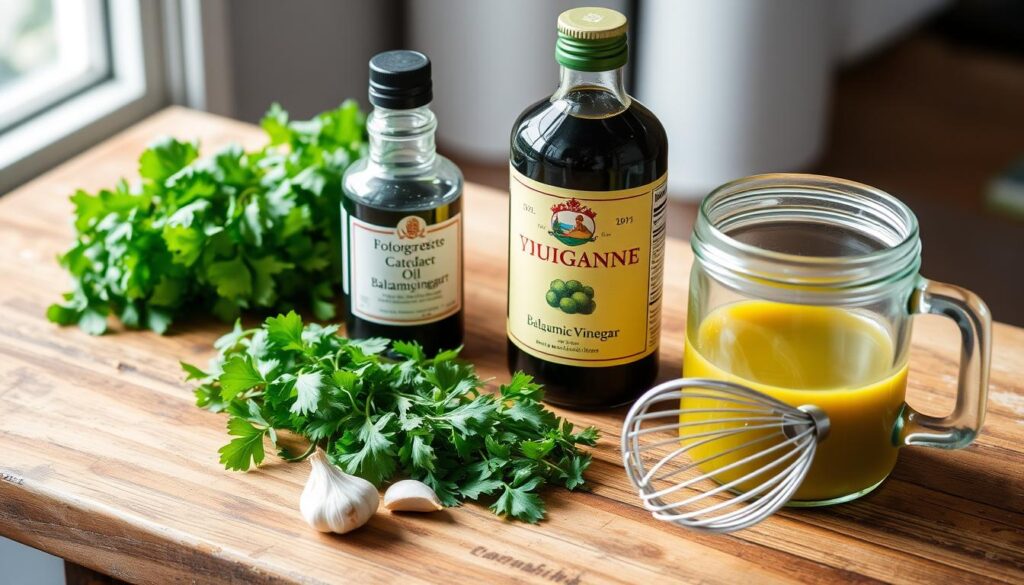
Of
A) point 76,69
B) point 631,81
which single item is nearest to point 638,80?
point 631,81

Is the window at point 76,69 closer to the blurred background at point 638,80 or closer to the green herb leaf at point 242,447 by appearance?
the blurred background at point 638,80

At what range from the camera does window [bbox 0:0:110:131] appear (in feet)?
5.33

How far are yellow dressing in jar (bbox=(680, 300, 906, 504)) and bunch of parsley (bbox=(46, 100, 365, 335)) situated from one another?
42cm

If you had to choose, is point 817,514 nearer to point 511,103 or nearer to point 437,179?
point 437,179

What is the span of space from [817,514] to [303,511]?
1.24 ft

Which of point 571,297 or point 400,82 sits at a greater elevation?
point 400,82

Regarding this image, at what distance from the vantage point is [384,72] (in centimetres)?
97

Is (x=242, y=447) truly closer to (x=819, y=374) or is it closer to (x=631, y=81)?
(x=819, y=374)

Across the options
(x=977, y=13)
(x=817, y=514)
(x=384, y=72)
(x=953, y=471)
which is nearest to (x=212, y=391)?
(x=384, y=72)

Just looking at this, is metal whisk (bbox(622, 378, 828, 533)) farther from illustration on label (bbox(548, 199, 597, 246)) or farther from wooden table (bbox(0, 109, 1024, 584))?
illustration on label (bbox(548, 199, 597, 246))

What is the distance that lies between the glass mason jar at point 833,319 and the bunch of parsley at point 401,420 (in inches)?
Result: 5.3

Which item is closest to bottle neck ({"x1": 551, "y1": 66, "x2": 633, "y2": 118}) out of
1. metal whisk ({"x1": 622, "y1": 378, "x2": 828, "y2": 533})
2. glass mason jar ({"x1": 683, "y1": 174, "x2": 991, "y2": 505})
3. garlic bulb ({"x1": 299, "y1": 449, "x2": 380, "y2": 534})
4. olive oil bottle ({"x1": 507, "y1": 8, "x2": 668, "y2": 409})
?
olive oil bottle ({"x1": 507, "y1": 8, "x2": 668, "y2": 409})

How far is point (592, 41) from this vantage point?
0.88 metres

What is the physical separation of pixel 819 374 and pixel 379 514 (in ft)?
1.09
